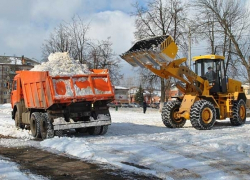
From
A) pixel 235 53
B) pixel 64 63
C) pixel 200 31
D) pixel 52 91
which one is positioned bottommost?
pixel 52 91

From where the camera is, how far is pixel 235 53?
2931 cm

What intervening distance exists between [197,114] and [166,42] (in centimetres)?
317

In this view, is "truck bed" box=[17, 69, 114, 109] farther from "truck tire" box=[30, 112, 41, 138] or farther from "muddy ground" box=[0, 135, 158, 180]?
"muddy ground" box=[0, 135, 158, 180]

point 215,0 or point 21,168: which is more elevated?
point 215,0

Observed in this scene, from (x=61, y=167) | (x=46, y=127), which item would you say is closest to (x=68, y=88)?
(x=46, y=127)

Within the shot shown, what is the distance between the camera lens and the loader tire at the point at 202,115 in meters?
14.2

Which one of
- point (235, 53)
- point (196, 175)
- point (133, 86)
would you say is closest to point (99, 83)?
point (196, 175)

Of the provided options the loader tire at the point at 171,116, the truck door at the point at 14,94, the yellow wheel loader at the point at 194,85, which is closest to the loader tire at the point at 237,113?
the yellow wheel loader at the point at 194,85

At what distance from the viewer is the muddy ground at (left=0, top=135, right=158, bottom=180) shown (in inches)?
260

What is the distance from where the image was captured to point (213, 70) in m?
16.1

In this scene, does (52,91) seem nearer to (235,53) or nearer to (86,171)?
(86,171)

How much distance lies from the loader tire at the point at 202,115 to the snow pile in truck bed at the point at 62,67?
452cm

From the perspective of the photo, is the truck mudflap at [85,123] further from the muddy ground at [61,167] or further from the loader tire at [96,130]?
the muddy ground at [61,167]

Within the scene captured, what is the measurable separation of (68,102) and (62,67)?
4.98 ft
